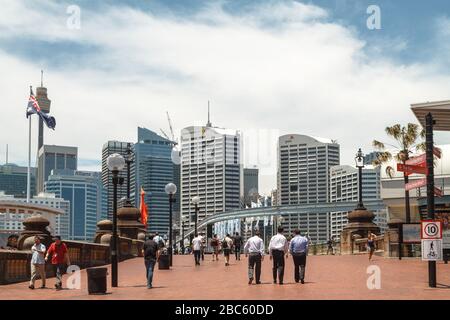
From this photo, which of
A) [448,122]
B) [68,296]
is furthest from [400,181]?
[68,296]

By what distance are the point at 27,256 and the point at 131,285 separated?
14.0 feet

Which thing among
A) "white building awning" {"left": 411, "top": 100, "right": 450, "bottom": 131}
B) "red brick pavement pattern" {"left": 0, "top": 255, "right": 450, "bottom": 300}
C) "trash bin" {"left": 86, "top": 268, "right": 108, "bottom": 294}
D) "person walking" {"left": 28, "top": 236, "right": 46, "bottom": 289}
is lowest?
"red brick pavement pattern" {"left": 0, "top": 255, "right": 450, "bottom": 300}

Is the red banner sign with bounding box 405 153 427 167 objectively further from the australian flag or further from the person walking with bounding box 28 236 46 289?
the australian flag

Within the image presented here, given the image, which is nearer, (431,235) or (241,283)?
(431,235)

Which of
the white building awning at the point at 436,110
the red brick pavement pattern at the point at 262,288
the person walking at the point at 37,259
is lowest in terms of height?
the red brick pavement pattern at the point at 262,288

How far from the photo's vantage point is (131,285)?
2114 cm

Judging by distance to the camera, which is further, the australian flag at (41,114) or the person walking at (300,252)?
the australian flag at (41,114)

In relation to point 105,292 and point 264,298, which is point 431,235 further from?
point 105,292

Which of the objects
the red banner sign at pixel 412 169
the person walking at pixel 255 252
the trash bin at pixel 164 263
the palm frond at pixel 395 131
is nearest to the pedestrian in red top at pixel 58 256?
the person walking at pixel 255 252

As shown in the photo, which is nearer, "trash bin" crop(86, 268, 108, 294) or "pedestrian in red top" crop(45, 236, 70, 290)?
"trash bin" crop(86, 268, 108, 294)

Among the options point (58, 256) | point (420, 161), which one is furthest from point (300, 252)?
point (58, 256)

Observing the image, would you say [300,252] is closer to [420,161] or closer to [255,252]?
[255,252]

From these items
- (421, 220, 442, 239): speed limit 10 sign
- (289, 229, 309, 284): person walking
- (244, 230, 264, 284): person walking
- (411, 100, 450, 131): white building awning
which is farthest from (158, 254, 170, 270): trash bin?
(421, 220, 442, 239): speed limit 10 sign

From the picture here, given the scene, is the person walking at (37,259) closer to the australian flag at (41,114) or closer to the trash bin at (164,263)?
the trash bin at (164,263)
